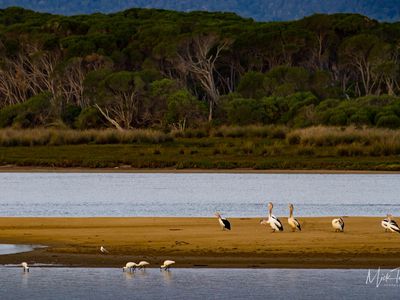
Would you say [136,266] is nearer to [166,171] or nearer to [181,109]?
[166,171]

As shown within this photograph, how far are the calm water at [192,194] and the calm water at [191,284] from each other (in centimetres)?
1041

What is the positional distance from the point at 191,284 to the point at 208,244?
356cm

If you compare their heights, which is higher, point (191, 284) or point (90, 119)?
point (191, 284)

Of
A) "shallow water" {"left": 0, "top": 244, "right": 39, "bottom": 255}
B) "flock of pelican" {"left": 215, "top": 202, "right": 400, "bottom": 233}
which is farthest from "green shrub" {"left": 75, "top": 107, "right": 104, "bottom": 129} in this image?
"shallow water" {"left": 0, "top": 244, "right": 39, "bottom": 255}

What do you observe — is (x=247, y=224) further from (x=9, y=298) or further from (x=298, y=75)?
(x=298, y=75)

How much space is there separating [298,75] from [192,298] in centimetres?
6859

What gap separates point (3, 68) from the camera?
9206 centimetres

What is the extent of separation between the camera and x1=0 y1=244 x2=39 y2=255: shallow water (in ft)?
70.3

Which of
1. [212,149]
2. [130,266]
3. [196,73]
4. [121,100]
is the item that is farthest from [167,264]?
[196,73]

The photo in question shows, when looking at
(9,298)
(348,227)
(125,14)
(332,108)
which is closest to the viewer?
(9,298)

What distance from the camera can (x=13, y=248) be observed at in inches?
864

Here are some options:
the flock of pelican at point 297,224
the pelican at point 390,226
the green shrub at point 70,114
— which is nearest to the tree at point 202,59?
the green shrub at point 70,114

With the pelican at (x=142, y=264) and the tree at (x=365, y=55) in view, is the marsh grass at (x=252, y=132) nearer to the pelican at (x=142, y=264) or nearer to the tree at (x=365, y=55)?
the tree at (x=365, y=55)

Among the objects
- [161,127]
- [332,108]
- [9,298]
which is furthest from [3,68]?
[9,298]
